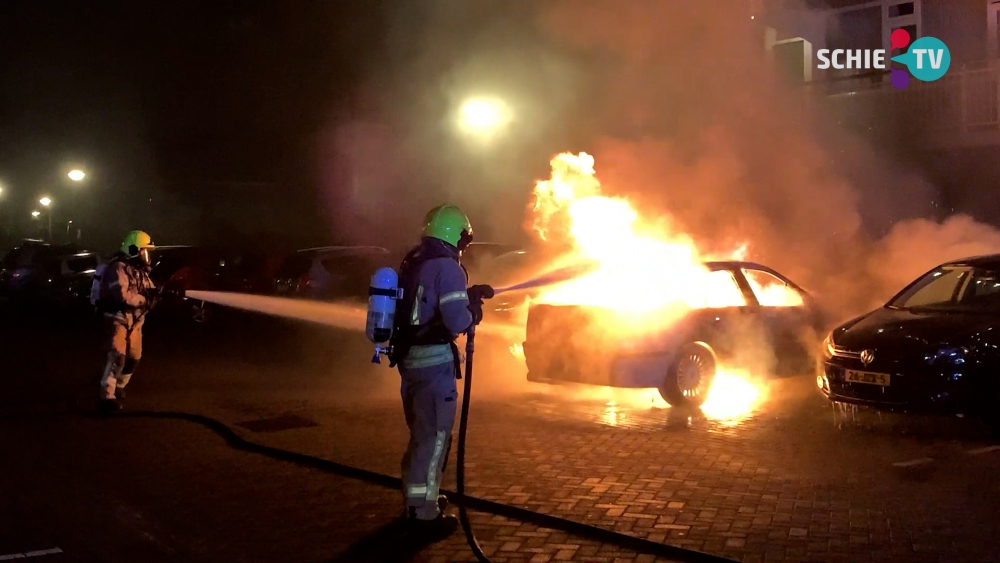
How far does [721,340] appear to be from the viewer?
28.6ft

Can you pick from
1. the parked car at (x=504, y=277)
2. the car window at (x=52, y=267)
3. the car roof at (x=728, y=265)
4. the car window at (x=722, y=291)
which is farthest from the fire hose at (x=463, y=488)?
the car window at (x=52, y=267)

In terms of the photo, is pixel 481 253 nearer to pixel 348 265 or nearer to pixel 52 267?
pixel 348 265

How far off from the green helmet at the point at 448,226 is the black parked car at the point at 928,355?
12.9 ft

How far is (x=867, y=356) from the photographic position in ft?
24.9

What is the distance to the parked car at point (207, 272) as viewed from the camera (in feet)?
60.2

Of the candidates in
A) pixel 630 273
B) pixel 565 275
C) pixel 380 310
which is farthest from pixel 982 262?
pixel 380 310

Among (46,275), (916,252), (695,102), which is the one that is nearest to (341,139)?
(46,275)

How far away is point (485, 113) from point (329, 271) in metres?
3.97

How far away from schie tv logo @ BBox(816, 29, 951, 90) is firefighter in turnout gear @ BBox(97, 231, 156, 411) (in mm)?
11673

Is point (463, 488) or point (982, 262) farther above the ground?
point (982, 262)

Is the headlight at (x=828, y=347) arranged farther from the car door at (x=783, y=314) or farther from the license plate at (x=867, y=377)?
the car door at (x=783, y=314)

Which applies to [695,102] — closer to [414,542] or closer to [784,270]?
[784,270]

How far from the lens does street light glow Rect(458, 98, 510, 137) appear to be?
1658 centimetres

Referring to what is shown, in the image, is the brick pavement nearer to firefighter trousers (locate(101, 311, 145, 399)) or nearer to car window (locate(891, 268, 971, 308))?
car window (locate(891, 268, 971, 308))
